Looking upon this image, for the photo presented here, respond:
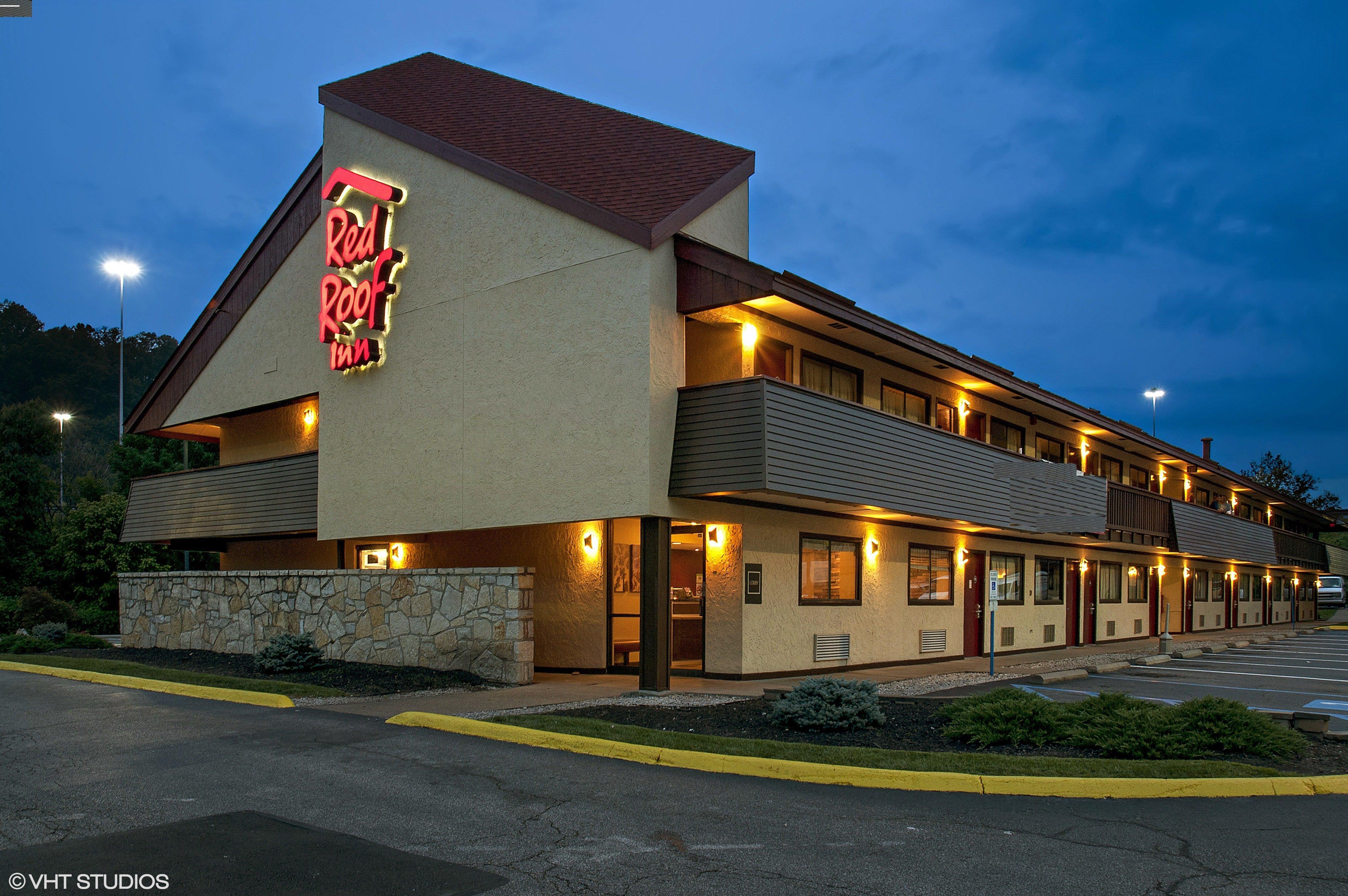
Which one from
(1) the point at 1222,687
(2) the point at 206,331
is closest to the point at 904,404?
(1) the point at 1222,687

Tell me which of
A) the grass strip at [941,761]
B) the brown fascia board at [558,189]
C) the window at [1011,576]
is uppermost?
the brown fascia board at [558,189]

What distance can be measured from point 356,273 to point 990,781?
53.9ft

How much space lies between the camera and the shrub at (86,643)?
2252 centimetres

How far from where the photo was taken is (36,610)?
27.6m

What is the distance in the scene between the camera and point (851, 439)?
16.6 m

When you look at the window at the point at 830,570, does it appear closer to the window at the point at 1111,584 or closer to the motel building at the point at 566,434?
the motel building at the point at 566,434

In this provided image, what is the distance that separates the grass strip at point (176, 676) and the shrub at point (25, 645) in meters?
0.58

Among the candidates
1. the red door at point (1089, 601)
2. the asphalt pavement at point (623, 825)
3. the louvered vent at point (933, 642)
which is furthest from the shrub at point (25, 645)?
the red door at point (1089, 601)

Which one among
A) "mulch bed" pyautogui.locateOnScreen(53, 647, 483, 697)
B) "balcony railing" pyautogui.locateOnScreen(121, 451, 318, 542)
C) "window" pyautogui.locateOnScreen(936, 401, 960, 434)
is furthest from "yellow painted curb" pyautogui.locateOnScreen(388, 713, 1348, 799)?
"window" pyautogui.locateOnScreen(936, 401, 960, 434)

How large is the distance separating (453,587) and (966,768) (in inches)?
397

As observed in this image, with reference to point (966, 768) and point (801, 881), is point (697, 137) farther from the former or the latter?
point (801, 881)

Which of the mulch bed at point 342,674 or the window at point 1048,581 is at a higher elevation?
the window at point 1048,581

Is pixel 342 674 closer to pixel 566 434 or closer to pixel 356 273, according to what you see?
pixel 566 434

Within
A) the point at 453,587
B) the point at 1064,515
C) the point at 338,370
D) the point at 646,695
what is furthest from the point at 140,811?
the point at 1064,515
